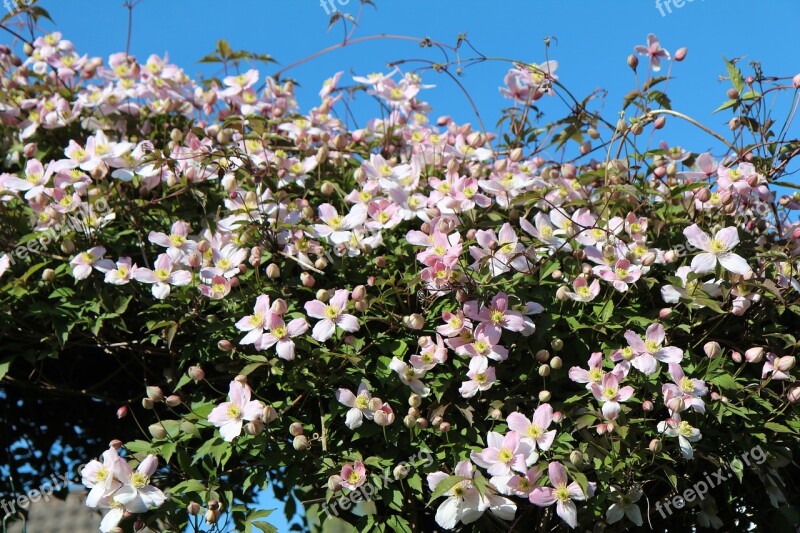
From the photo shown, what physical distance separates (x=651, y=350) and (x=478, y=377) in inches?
13.2

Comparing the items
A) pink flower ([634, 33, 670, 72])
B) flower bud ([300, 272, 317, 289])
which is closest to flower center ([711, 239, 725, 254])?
pink flower ([634, 33, 670, 72])

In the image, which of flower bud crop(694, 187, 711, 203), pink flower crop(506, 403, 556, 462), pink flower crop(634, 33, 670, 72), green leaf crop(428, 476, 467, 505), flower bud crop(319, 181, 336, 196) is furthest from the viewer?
pink flower crop(634, 33, 670, 72)

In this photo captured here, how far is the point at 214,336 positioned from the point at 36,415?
1.02m

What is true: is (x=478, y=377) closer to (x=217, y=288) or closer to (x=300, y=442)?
(x=300, y=442)

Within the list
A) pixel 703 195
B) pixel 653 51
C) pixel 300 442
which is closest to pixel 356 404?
pixel 300 442

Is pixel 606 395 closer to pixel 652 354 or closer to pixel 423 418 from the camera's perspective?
pixel 652 354

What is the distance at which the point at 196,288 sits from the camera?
181 centimetres

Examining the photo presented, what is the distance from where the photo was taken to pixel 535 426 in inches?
61.1

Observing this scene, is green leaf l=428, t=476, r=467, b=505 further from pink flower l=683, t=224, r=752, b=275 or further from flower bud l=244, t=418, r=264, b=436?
pink flower l=683, t=224, r=752, b=275

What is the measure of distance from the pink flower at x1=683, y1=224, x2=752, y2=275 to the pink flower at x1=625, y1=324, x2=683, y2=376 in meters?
0.17

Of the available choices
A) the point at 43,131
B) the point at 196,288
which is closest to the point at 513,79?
the point at 196,288

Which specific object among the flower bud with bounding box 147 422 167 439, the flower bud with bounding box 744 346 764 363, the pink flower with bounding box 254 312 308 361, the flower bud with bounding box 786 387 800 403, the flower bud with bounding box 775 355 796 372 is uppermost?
the pink flower with bounding box 254 312 308 361

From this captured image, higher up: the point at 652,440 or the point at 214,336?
the point at 214,336

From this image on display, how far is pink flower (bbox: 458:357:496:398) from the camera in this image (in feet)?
5.23
